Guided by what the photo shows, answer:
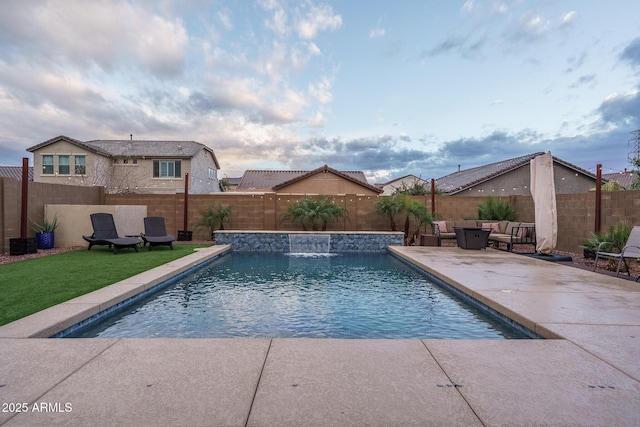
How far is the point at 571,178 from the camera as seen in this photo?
80.0ft

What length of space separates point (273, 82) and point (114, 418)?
44.8ft

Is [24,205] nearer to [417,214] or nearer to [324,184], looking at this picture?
[417,214]

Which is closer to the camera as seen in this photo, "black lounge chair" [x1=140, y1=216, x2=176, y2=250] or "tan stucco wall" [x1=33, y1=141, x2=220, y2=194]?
"black lounge chair" [x1=140, y1=216, x2=176, y2=250]

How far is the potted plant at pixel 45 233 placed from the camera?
1126 cm

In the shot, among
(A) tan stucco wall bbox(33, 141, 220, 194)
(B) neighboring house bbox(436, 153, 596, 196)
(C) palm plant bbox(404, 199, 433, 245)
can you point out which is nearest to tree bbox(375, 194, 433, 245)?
(C) palm plant bbox(404, 199, 433, 245)

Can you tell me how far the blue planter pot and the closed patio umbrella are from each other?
14524 millimetres

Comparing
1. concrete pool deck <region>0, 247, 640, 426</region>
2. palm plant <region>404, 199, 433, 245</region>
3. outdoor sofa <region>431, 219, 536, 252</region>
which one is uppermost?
palm plant <region>404, 199, 433, 245</region>

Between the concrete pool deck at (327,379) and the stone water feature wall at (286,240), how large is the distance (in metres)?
8.75

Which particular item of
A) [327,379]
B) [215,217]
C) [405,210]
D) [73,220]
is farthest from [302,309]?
[73,220]

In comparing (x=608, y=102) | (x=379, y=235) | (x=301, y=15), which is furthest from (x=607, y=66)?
(x=608, y=102)

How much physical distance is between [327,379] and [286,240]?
1043cm

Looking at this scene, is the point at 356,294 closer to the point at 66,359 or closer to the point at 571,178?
the point at 66,359

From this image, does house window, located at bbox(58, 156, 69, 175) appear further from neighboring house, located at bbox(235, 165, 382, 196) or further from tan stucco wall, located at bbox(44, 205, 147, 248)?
tan stucco wall, located at bbox(44, 205, 147, 248)

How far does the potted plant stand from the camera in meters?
11.3
